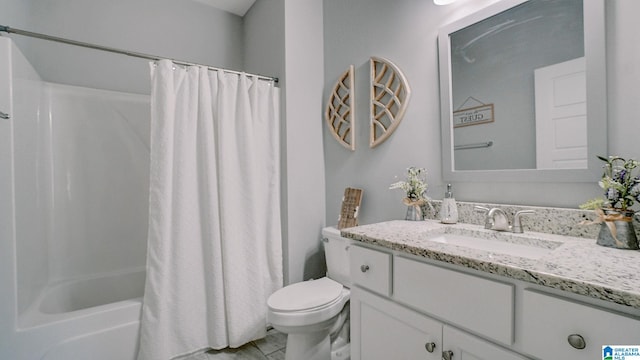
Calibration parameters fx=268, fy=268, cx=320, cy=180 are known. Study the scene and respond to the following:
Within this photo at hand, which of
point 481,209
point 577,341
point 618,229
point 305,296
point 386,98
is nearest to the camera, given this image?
point 577,341

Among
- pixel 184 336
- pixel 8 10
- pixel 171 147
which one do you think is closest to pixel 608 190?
pixel 171 147

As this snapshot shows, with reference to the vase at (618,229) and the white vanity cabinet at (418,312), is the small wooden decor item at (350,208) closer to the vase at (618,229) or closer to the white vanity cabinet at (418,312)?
the white vanity cabinet at (418,312)

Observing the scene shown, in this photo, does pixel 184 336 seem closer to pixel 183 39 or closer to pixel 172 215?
pixel 172 215

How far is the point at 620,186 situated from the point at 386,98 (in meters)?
1.14

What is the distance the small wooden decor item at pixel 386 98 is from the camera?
1592 millimetres

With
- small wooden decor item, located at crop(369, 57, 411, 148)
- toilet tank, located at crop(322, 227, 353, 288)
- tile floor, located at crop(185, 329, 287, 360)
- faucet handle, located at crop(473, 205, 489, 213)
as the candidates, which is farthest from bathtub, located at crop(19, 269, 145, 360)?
faucet handle, located at crop(473, 205, 489, 213)

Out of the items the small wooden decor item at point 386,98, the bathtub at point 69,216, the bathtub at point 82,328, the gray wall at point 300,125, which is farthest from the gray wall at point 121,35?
the small wooden decor item at point 386,98

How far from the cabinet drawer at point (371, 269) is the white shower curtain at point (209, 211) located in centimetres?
93

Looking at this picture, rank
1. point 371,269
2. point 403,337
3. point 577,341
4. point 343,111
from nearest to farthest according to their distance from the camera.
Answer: point 577,341 → point 403,337 → point 371,269 → point 343,111

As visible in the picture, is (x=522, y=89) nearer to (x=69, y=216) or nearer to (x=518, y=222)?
(x=518, y=222)

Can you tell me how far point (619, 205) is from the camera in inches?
35.8

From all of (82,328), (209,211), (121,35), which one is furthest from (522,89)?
(121,35)

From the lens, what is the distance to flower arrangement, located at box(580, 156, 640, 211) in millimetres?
858

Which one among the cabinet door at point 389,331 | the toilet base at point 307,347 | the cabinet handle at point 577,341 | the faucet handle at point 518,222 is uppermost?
the faucet handle at point 518,222
